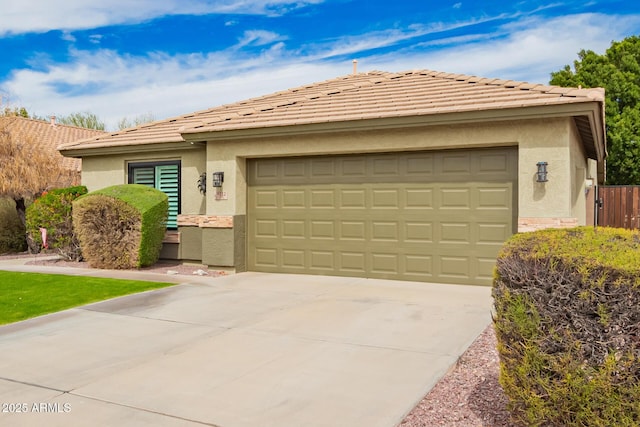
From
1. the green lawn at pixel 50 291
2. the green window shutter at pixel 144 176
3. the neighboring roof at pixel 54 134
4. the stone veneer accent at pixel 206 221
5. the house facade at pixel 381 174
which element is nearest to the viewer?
the green lawn at pixel 50 291

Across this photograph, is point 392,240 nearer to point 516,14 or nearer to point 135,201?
point 135,201

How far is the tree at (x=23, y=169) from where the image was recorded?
1625cm

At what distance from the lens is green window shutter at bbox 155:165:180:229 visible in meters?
13.4

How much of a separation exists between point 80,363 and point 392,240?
648 centimetres

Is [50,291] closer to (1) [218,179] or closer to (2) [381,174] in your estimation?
(1) [218,179]

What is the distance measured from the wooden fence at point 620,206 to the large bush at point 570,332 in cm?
1593

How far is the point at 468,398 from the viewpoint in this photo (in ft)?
14.7

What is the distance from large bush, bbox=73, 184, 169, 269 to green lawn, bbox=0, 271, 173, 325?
47.7 inches

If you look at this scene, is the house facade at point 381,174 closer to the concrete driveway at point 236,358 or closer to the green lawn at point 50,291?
the concrete driveway at point 236,358

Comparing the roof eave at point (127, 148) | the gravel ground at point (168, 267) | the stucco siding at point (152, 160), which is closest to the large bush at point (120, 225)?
the gravel ground at point (168, 267)

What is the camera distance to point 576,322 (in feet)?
10.8

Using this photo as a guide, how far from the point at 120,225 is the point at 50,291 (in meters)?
2.82

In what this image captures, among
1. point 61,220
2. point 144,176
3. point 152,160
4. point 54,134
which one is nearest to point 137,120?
point 54,134

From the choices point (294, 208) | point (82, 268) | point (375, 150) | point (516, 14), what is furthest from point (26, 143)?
point (516, 14)
